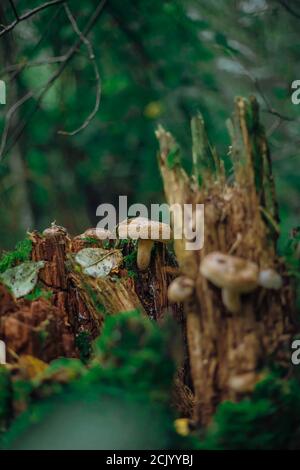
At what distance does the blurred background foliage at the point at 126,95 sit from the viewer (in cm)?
419

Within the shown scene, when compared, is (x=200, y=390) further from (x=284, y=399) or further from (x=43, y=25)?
(x=43, y=25)

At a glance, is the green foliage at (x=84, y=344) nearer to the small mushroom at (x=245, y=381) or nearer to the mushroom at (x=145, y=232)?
the mushroom at (x=145, y=232)

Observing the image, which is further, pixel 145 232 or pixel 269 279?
pixel 145 232

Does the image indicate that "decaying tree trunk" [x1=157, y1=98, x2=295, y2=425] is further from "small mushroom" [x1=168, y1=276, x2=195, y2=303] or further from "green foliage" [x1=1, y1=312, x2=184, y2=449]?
"green foliage" [x1=1, y1=312, x2=184, y2=449]

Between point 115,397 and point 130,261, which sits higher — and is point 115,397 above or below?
below

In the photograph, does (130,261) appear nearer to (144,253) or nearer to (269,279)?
(144,253)

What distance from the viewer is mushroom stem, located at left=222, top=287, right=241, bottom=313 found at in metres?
1.44

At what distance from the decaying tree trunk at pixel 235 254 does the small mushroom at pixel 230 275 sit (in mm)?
50

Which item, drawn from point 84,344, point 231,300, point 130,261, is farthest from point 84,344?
point 231,300

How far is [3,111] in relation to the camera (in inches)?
189

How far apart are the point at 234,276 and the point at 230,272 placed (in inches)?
0.6

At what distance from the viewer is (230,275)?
1.39 m

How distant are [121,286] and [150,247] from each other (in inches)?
8.2

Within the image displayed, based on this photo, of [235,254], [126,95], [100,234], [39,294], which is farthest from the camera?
[126,95]
